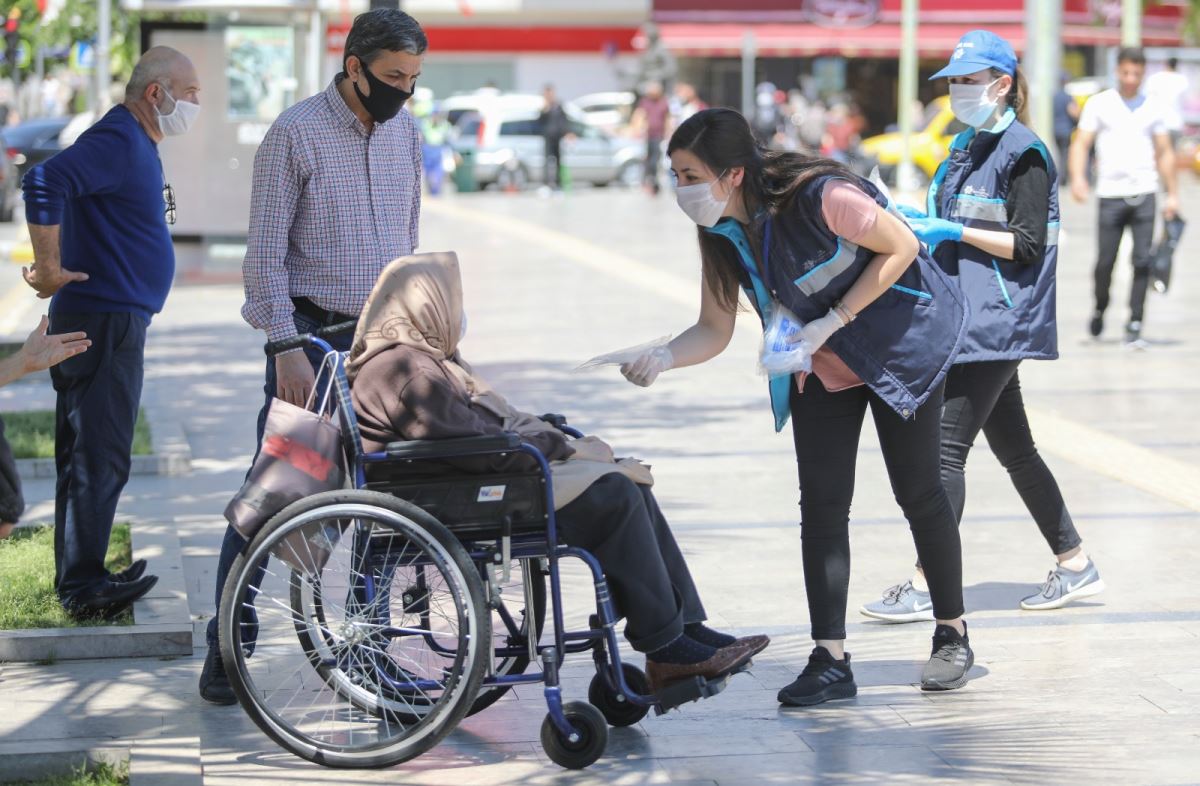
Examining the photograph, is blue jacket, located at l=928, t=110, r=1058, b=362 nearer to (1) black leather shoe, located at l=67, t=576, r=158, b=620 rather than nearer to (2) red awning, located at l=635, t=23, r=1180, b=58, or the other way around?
(1) black leather shoe, located at l=67, t=576, r=158, b=620

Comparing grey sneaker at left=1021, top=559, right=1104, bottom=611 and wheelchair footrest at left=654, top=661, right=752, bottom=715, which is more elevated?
wheelchair footrest at left=654, top=661, right=752, bottom=715

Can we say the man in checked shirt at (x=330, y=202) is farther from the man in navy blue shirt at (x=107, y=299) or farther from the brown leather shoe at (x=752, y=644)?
the brown leather shoe at (x=752, y=644)

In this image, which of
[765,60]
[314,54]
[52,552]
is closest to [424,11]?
[765,60]

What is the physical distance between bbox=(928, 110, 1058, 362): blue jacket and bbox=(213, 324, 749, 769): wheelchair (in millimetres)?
1639

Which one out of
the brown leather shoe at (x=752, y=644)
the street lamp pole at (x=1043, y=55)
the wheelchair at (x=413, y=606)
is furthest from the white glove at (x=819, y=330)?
the street lamp pole at (x=1043, y=55)

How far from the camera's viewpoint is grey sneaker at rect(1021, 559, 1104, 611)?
19.8 feet

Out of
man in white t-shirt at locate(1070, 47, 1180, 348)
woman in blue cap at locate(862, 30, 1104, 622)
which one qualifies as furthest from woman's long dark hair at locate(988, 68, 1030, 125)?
man in white t-shirt at locate(1070, 47, 1180, 348)

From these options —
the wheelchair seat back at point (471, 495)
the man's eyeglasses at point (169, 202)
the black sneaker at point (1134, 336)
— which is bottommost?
the black sneaker at point (1134, 336)

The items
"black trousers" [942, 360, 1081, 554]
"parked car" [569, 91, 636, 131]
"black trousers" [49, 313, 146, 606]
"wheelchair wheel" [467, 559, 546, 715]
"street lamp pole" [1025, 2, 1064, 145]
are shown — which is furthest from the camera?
"parked car" [569, 91, 636, 131]

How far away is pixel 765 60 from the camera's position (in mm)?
49844

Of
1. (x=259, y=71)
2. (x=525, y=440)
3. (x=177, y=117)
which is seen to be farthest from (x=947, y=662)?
(x=259, y=71)

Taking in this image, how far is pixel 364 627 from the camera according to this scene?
4.46 metres

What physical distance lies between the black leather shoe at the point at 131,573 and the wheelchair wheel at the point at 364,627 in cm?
108

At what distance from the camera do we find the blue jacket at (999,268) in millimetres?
5633
